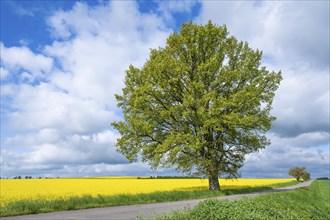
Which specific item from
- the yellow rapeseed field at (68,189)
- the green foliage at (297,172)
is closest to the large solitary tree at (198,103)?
the yellow rapeseed field at (68,189)

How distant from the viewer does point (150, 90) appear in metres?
29.0

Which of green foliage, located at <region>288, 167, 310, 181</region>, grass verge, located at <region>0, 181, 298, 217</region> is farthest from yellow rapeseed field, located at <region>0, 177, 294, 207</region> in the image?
green foliage, located at <region>288, 167, 310, 181</region>

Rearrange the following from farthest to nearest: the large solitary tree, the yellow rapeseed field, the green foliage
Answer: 1. the green foliage
2. the large solitary tree
3. the yellow rapeseed field

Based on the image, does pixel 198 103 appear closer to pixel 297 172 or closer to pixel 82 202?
pixel 82 202

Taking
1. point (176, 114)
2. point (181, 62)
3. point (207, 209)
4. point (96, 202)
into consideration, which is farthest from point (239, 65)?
point (207, 209)

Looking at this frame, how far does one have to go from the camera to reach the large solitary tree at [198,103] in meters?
28.4

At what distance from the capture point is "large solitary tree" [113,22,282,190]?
28.4m

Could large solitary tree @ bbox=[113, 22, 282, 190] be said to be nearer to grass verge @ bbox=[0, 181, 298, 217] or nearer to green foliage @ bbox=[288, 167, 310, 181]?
grass verge @ bbox=[0, 181, 298, 217]

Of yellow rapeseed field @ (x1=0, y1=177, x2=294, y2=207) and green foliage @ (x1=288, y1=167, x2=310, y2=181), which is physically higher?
green foliage @ (x1=288, y1=167, x2=310, y2=181)

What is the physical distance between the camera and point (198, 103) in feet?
94.7

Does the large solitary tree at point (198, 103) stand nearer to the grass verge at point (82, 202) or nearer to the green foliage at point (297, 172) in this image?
the grass verge at point (82, 202)

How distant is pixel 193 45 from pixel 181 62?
6.24 ft

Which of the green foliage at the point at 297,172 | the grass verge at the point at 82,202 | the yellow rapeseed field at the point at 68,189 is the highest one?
the green foliage at the point at 297,172

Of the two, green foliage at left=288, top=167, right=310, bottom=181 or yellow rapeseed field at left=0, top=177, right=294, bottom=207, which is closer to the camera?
yellow rapeseed field at left=0, top=177, right=294, bottom=207
